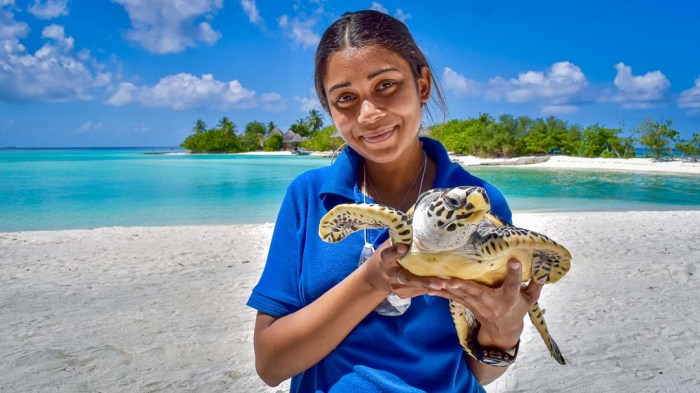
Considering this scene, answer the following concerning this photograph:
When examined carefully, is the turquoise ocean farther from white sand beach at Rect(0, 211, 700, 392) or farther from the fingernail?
the fingernail

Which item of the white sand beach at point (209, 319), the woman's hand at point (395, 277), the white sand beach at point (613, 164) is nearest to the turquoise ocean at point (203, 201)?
the white sand beach at point (209, 319)

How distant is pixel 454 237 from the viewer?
1285mm

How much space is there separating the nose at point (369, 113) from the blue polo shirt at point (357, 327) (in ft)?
0.86

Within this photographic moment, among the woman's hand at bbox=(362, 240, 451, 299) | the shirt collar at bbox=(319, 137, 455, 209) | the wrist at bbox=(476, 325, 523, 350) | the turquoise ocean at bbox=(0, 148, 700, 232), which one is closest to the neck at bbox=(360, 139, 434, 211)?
the shirt collar at bbox=(319, 137, 455, 209)

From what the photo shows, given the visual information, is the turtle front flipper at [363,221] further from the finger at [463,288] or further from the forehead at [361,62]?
the forehead at [361,62]

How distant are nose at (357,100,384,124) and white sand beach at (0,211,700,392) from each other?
3.17 metres

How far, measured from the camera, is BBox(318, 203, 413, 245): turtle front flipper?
128 cm

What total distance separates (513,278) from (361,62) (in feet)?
2.71

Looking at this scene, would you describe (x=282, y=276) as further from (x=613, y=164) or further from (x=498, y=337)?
(x=613, y=164)

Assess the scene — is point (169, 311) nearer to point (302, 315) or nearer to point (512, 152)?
point (302, 315)

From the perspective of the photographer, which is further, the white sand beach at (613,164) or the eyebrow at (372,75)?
the white sand beach at (613,164)

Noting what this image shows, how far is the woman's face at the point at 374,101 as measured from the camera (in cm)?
152

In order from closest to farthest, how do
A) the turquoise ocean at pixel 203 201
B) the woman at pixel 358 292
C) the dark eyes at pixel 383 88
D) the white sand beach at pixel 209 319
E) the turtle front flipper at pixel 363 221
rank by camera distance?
the turtle front flipper at pixel 363 221 < the woman at pixel 358 292 < the dark eyes at pixel 383 88 < the white sand beach at pixel 209 319 < the turquoise ocean at pixel 203 201

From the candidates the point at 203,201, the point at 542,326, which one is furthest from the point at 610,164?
the point at 542,326
